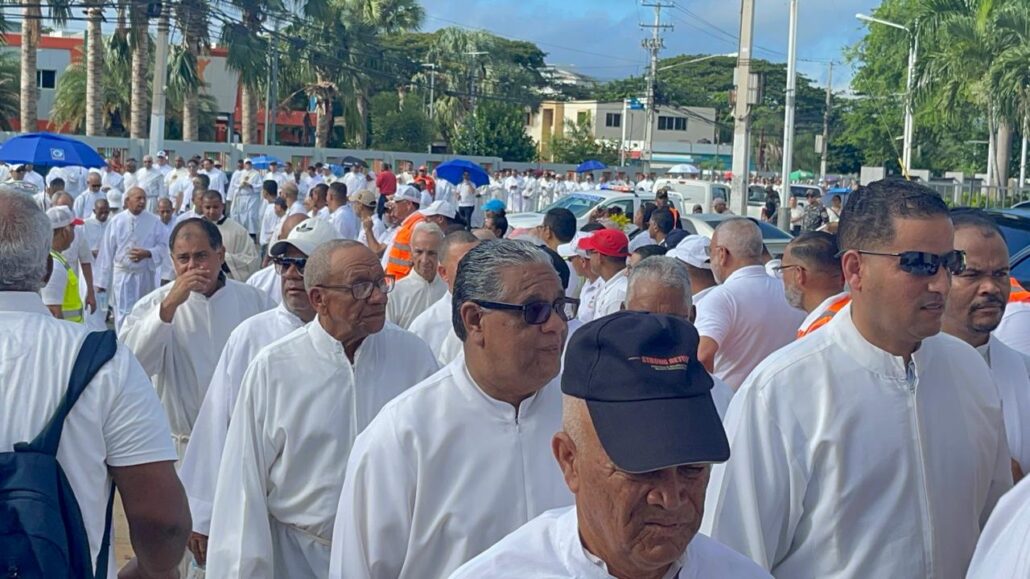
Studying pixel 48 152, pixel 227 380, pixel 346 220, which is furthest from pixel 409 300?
pixel 48 152

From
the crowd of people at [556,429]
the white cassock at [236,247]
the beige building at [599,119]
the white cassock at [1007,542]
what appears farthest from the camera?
the beige building at [599,119]

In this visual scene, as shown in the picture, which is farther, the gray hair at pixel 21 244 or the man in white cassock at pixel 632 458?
the gray hair at pixel 21 244

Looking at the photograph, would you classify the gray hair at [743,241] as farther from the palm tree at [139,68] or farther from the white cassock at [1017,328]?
the palm tree at [139,68]

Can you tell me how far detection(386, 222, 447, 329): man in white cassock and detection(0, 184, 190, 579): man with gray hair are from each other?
4721 mm

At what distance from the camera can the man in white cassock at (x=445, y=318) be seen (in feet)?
20.8

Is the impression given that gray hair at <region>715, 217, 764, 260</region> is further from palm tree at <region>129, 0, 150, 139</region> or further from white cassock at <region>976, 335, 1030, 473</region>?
palm tree at <region>129, 0, 150, 139</region>

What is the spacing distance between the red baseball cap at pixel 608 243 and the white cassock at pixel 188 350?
260 centimetres

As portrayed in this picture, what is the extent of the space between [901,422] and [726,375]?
325 cm

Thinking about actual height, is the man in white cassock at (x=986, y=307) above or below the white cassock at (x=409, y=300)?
above

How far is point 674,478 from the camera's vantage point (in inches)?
93.0

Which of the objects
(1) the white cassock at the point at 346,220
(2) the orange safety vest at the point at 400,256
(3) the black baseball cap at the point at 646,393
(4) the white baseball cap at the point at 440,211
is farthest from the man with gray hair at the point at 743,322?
(1) the white cassock at the point at 346,220

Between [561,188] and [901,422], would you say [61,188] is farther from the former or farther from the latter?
[561,188]

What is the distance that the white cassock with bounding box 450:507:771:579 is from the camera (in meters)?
2.49

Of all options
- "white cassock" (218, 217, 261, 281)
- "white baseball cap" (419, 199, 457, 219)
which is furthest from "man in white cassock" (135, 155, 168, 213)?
"white baseball cap" (419, 199, 457, 219)
